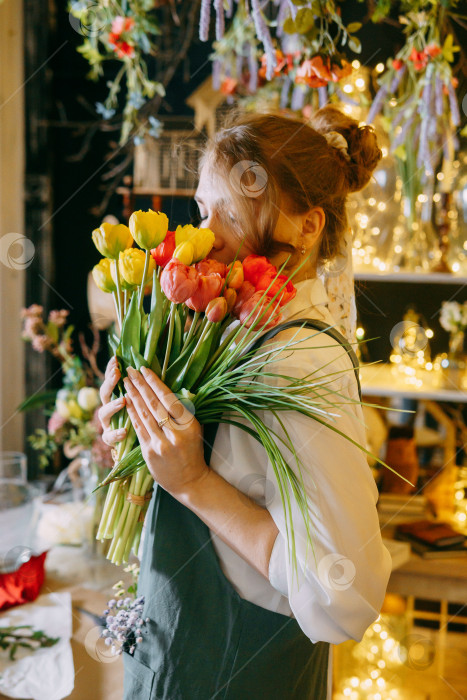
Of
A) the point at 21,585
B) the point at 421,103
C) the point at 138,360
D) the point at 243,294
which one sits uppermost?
the point at 421,103

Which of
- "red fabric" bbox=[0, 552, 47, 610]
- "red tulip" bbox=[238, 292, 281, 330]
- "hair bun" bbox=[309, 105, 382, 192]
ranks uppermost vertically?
"hair bun" bbox=[309, 105, 382, 192]

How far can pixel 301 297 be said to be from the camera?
3.02 feet

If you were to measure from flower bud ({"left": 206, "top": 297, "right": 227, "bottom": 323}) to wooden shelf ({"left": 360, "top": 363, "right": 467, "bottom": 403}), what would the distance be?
4.96 ft

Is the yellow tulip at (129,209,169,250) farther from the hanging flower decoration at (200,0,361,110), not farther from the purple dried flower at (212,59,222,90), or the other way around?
the purple dried flower at (212,59,222,90)

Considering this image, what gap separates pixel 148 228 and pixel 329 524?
421 mm

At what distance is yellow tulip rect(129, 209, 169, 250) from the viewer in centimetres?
76

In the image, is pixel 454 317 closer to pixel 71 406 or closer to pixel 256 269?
pixel 71 406

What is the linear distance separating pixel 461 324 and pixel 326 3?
4.56ft

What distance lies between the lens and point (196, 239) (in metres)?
0.75

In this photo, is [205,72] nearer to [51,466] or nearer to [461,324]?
[461,324]
